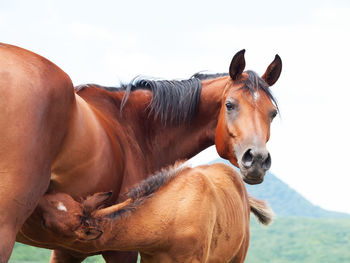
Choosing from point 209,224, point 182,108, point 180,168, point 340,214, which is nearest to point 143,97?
point 182,108

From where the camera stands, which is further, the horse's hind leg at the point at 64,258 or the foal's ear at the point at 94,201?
the horse's hind leg at the point at 64,258

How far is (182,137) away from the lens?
6508 mm

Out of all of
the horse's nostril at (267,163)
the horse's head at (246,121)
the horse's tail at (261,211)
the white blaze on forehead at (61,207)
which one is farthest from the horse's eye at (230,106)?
the white blaze on forehead at (61,207)

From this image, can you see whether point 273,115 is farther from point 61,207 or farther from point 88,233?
point 61,207

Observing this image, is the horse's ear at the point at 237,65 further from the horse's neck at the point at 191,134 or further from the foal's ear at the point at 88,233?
the foal's ear at the point at 88,233

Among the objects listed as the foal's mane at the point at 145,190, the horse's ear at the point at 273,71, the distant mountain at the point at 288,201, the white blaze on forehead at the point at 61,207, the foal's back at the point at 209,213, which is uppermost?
the horse's ear at the point at 273,71

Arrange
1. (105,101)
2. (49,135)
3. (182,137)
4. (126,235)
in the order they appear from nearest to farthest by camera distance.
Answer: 1. (49,135)
2. (126,235)
3. (105,101)
4. (182,137)

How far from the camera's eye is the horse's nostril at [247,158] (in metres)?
5.59

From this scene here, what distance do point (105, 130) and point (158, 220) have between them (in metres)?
1.06

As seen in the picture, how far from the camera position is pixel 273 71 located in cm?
651

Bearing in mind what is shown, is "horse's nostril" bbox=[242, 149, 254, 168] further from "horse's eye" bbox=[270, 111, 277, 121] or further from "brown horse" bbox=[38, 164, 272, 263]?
"horse's eye" bbox=[270, 111, 277, 121]

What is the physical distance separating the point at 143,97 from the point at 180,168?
54.7 inches

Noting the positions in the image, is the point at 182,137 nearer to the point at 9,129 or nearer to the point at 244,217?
the point at 244,217

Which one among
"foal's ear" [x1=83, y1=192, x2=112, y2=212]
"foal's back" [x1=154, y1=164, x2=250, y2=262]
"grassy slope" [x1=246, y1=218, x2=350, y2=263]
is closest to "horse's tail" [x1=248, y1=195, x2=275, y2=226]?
"foal's back" [x1=154, y1=164, x2=250, y2=262]
